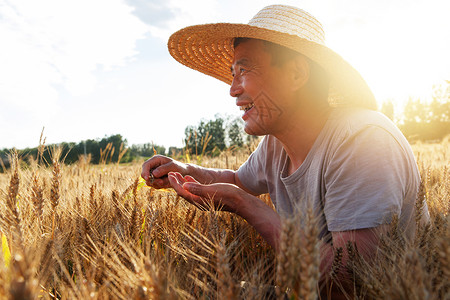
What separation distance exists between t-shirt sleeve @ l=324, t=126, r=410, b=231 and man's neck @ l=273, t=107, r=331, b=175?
16.6 inches

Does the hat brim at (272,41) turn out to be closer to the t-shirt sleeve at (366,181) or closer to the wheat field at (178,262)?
the t-shirt sleeve at (366,181)

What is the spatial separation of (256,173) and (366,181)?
1.30m

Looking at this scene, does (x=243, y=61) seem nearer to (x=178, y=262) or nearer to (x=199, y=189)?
(x=199, y=189)

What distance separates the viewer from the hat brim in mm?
1896

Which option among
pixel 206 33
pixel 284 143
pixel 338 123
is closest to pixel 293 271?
pixel 338 123

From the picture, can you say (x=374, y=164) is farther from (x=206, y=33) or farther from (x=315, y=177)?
(x=206, y=33)

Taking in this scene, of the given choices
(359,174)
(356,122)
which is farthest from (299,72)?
(359,174)

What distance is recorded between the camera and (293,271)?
2.39 ft

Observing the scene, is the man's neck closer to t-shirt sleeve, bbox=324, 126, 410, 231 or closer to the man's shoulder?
the man's shoulder

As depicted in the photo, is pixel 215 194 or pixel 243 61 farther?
pixel 243 61

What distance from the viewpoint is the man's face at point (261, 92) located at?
2.06 metres

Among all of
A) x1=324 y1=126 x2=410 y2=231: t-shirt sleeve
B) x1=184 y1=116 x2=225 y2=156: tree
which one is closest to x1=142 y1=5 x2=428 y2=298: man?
x1=324 y1=126 x2=410 y2=231: t-shirt sleeve

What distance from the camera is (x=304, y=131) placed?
2.06 m

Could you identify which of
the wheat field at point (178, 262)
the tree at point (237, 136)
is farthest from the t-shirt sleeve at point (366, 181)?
the tree at point (237, 136)
